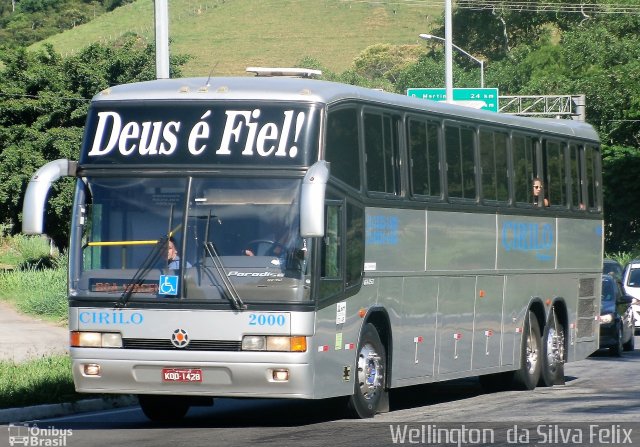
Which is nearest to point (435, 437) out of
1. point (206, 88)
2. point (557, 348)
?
point (206, 88)

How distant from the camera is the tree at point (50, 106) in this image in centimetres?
4428

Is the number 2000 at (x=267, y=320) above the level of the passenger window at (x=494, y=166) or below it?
below

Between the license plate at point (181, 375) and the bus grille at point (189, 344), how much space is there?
0.20m

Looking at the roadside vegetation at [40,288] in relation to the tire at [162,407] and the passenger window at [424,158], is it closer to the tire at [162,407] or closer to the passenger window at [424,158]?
the tire at [162,407]

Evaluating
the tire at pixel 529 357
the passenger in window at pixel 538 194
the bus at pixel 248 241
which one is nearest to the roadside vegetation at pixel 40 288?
the tire at pixel 529 357

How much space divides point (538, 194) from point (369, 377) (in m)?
5.90

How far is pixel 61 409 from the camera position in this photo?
16453 millimetres

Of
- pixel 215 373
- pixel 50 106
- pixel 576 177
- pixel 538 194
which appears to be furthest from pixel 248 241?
pixel 50 106

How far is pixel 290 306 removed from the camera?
13.5m

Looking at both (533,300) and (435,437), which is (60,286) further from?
(435,437)

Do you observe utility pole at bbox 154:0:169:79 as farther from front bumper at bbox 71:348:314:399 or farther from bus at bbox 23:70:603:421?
front bumper at bbox 71:348:314:399

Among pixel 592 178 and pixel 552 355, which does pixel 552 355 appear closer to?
pixel 552 355

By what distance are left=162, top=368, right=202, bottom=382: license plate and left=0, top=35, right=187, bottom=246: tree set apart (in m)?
29.3

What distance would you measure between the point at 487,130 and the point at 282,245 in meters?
5.87
